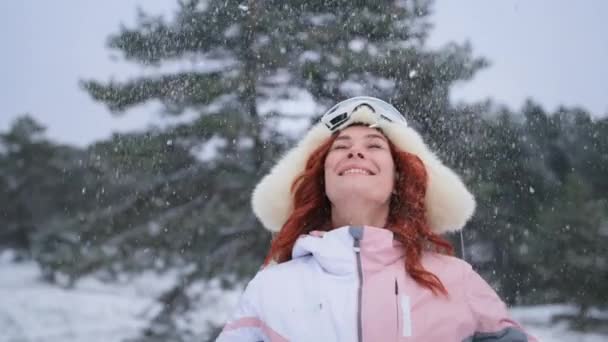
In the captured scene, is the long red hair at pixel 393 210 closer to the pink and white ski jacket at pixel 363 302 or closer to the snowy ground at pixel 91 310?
the pink and white ski jacket at pixel 363 302

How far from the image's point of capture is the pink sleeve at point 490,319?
1.45 metres

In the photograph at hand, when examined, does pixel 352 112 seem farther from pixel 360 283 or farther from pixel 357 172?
pixel 360 283

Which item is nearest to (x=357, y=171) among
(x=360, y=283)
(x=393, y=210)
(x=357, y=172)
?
(x=357, y=172)

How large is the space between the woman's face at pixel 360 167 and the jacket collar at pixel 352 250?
20 cm

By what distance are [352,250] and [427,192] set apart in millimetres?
497

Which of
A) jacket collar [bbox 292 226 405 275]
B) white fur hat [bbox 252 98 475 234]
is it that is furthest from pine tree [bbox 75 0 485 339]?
jacket collar [bbox 292 226 405 275]

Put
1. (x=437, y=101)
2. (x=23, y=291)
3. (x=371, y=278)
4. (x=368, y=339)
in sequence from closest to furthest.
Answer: (x=368, y=339) < (x=371, y=278) < (x=437, y=101) < (x=23, y=291)

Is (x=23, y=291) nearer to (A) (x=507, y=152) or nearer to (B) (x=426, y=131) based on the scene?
(B) (x=426, y=131)

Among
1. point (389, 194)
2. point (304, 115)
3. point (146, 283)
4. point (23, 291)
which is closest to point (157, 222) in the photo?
point (146, 283)

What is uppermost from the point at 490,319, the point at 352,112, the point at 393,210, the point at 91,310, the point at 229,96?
the point at 229,96

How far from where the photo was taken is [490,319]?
57.6 inches

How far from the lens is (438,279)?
4.91 feet

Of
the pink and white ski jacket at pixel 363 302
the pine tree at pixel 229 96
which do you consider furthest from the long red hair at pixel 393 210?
the pine tree at pixel 229 96

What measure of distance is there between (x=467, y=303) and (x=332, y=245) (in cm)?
43
